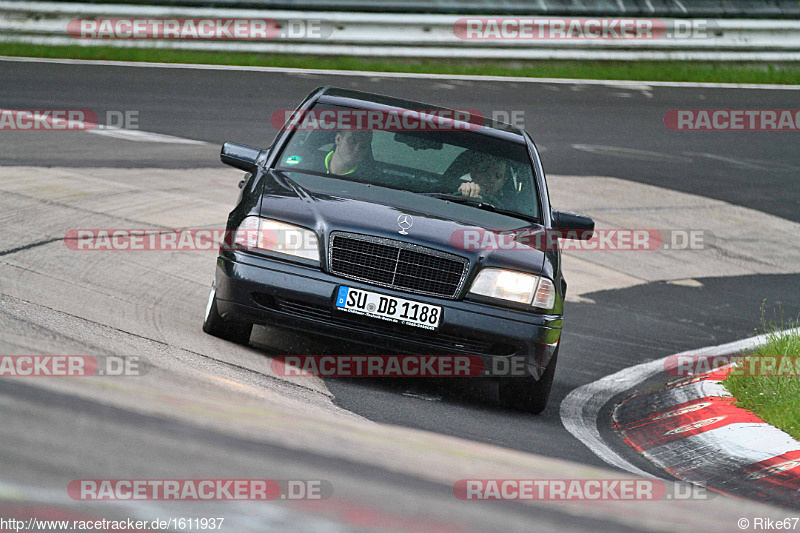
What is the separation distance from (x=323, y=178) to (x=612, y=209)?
6552 mm

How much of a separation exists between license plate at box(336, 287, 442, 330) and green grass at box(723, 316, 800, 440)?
181cm

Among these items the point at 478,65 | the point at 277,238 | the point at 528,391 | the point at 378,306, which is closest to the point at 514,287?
the point at 528,391

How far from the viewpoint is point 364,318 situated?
17.7ft

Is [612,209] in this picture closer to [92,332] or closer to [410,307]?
[410,307]

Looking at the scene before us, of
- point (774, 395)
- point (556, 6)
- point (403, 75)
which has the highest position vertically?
point (556, 6)

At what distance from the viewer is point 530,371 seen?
18.3ft

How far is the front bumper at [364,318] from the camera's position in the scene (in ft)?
17.7

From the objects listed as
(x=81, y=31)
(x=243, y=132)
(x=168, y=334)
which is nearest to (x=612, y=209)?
(x=243, y=132)

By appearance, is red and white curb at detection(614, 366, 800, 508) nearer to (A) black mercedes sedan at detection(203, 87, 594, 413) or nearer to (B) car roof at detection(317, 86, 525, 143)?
(A) black mercedes sedan at detection(203, 87, 594, 413)

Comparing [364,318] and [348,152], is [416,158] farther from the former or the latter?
[364,318]

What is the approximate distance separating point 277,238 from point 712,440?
239 centimetres

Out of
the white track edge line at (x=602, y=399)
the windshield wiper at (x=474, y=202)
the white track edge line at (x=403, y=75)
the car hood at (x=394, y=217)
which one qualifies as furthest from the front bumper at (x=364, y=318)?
the white track edge line at (x=403, y=75)

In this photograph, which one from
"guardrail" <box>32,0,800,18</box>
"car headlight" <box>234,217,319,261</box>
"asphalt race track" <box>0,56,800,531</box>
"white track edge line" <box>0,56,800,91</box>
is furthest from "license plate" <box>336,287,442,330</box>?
"guardrail" <box>32,0,800,18</box>

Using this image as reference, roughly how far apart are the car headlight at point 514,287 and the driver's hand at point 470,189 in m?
0.92
